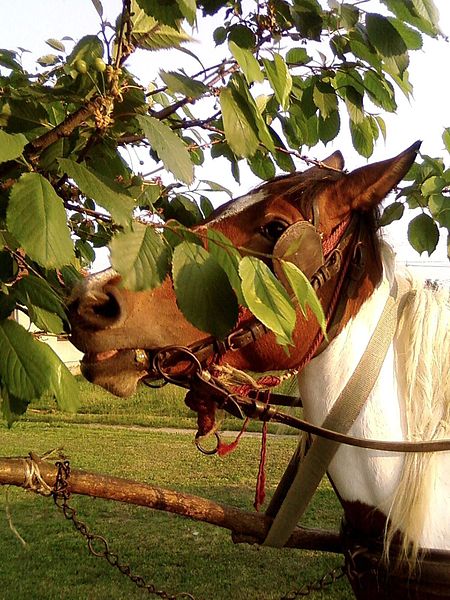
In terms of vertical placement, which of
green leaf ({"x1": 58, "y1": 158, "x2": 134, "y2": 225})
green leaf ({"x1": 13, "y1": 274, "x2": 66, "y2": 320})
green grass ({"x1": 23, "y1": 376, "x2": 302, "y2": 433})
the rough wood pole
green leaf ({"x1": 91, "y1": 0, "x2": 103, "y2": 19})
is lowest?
green grass ({"x1": 23, "y1": 376, "x2": 302, "y2": 433})

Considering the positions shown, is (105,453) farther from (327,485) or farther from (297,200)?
(297,200)

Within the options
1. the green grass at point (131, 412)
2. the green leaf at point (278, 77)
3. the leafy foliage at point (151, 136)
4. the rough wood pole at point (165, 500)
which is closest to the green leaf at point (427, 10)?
the leafy foliage at point (151, 136)

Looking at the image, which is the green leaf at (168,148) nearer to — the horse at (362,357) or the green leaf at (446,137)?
the horse at (362,357)

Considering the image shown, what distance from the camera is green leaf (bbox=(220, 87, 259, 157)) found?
99 centimetres

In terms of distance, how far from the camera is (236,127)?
101cm

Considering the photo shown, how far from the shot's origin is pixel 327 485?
277 inches

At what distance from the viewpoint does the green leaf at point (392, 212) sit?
5.61 ft

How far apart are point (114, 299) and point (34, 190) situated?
0.58m

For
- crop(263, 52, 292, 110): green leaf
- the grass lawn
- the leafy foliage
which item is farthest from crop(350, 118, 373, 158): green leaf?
the grass lawn

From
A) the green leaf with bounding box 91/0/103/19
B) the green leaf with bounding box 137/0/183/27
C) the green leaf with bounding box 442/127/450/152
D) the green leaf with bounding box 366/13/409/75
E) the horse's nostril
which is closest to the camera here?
the green leaf with bounding box 137/0/183/27

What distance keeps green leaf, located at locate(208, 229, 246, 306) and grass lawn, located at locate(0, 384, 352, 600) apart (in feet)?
11.0

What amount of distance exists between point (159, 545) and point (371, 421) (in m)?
4.21

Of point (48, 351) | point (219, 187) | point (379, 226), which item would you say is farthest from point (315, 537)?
point (48, 351)

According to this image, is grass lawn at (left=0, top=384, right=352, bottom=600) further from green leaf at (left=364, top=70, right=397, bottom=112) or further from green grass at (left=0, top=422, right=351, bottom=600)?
green leaf at (left=364, top=70, right=397, bottom=112)
